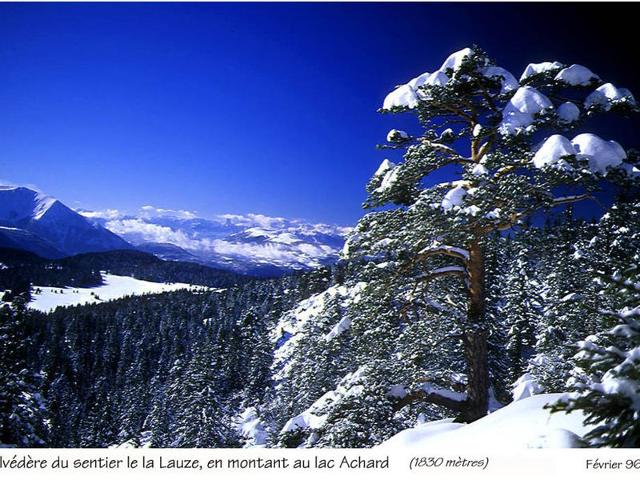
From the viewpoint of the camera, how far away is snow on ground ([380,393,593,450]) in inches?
190

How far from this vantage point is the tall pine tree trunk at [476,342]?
8.32 meters

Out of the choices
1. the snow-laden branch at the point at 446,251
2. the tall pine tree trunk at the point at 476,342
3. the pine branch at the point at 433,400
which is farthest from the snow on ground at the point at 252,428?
the snow-laden branch at the point at 446,251

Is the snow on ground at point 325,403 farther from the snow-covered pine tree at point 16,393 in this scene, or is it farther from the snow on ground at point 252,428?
the snow on ground at point 252,428

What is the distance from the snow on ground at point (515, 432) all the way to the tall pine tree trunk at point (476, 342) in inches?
59.1

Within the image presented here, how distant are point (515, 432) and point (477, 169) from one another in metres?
4.38

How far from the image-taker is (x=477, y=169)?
7.33 meters

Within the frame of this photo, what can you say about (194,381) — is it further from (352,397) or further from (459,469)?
(459,469)

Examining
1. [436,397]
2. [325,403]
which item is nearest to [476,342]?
[436,397]

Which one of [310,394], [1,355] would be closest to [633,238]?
[1,355]

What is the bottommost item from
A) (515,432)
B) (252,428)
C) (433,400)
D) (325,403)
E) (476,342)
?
(252,428)

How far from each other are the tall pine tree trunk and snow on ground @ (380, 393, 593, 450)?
150cm

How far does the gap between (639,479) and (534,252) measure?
4.12 metres

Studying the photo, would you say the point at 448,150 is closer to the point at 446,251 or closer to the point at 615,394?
the point at 446,251

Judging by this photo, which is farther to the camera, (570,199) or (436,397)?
(436,397)
